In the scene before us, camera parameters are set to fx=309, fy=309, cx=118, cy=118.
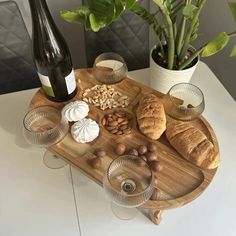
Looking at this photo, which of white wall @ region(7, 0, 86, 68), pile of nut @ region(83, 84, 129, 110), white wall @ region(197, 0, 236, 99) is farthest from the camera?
white wall @ region(7, 0, 86, 68)

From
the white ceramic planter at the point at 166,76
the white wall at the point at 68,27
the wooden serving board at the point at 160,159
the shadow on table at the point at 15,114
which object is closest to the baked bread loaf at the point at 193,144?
the wooden serving board at the point at 160,159

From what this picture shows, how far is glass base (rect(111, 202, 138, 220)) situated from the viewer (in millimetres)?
692

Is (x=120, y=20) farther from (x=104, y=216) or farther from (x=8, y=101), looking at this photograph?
(x=104, y=216)

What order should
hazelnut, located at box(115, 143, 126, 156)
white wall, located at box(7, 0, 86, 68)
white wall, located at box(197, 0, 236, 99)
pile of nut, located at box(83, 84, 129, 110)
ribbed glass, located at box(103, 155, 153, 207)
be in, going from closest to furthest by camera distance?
ribbed glass, located at box(103, 155, 153, 207)
hazelnut, located at box(115, 143, 126, 156)
pile of nut, located at box(83, 84, 129, 110)
white wall, located at box(197, 0, 236, 99)
white wall, located at box(7, 0, 86, 68)

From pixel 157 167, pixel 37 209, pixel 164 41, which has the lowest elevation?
pixel 37 209

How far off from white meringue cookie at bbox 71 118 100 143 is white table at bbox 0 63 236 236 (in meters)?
0.08

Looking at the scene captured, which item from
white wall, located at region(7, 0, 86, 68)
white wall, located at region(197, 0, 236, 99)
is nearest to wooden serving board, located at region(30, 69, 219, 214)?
white wall, located at region(197, 0, 236, 99)

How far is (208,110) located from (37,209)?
530mm

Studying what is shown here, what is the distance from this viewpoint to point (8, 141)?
32.3 inches

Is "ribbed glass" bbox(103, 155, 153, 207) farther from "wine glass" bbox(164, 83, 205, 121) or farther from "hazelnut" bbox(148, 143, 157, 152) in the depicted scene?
"wine glass" bbox(164, 83, 205, 121)

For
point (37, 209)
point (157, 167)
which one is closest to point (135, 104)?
point (157, 167)

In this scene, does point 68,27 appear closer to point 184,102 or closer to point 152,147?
point 184,102

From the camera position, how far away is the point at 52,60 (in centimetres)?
78

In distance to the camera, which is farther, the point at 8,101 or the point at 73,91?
the point at 8,101
